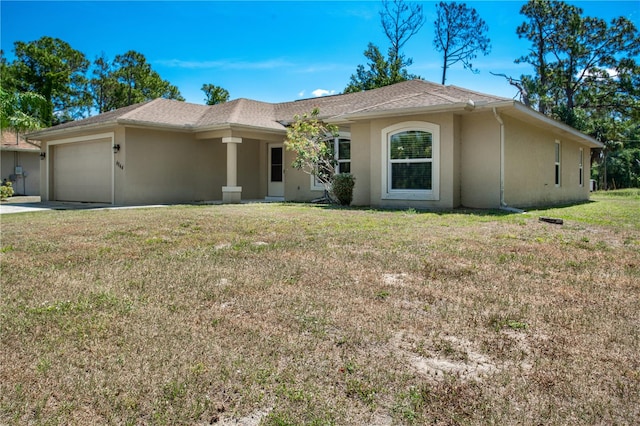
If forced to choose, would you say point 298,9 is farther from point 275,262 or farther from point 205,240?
point 275,262

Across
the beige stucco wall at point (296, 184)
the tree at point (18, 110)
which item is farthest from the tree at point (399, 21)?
A: the tree at point (18, 110)

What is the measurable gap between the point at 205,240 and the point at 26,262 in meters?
2.08

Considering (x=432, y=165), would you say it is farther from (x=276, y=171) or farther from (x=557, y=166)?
(x=276, y=171)

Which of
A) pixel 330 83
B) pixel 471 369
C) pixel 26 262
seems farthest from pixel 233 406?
pixel 330 83

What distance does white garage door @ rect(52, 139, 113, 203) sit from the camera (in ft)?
→ 51.0

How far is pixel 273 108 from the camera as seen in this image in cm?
1909

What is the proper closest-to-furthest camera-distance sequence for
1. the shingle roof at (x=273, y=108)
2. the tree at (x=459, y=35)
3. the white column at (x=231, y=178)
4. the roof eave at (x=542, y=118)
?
Answer: the roof eave at (x=542, y=118) < the shingle roof at (x=273, y=108) < the white column at (x=231, y=178) < the tree at (x=459, y=35)

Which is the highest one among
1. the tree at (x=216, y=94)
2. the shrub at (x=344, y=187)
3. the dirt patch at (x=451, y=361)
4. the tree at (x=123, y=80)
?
the tree at (x=123, y=80)

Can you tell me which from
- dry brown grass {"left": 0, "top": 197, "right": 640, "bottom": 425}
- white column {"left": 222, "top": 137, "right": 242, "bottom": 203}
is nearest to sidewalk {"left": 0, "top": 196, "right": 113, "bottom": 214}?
white column {"left": 222, "top": 137, "right": 242, "bottom": 203}

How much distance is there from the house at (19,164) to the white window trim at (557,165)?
24.5 meters

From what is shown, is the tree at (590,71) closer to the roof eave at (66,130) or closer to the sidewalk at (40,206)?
the roof eave at (66,130)

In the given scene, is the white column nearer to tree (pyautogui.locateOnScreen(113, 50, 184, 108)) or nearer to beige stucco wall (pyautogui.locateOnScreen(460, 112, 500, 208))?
beige stucco wall (pyautogui.locateOnScreen(460, 112, 500, 208))

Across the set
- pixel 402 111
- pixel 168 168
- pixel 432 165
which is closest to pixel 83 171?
pixel 168 168

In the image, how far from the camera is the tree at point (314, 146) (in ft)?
45.1
